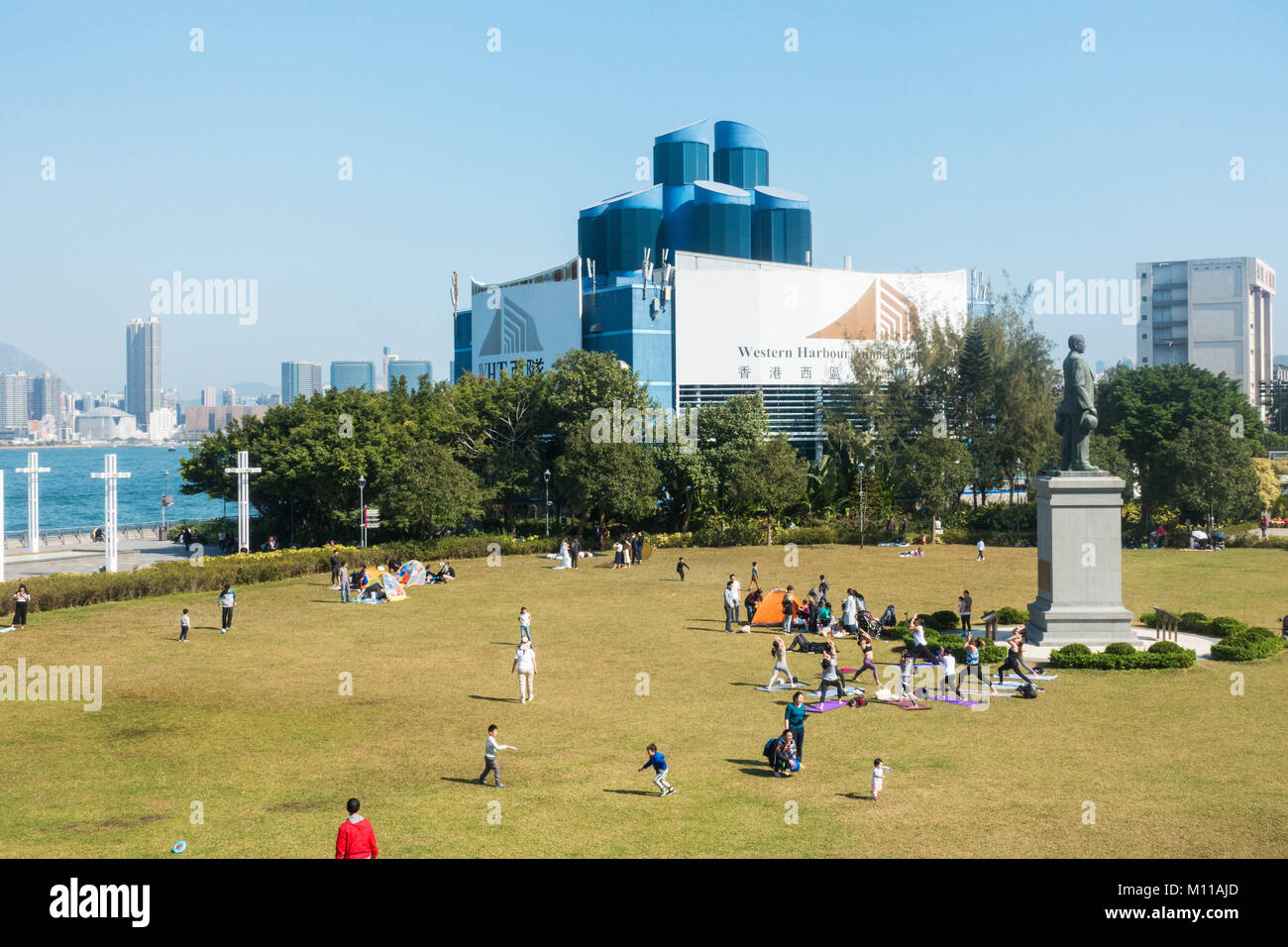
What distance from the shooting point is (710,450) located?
58.3 metres

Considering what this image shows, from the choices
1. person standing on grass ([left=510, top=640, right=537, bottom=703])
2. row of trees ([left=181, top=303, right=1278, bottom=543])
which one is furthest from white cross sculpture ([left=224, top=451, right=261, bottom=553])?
person standing on grass ([left=510, top=640, right=537, bottom=703])

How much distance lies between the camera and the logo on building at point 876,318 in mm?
75562

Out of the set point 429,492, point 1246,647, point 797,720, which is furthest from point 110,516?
point 1246,647

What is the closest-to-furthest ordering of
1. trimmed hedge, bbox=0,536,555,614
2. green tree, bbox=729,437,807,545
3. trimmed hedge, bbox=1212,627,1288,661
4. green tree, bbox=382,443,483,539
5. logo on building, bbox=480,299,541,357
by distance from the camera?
trimmed hedge, bbox=1212,627,1288,661, trimmed hedge, bbox=0,536,555,614, green tree, bbox=382,443,483,539, green tree, bbox=729,437,807,545, logo on building, bbox=480,299,541,357

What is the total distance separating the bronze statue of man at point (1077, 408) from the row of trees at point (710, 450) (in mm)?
26808

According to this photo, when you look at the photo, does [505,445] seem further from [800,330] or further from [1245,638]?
[1245,638]

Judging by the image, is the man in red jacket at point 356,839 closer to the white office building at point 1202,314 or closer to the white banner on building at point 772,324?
the white banner on building at point 772,324

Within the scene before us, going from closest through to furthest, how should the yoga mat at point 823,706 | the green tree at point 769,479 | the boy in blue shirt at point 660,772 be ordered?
the boy in blue shirt at point 660,772 < the yoga mat at point 823,706 < the green tree at point 769,479

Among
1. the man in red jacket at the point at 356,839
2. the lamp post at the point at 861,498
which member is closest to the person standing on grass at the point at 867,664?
the man in red jacket at the point at 356,839

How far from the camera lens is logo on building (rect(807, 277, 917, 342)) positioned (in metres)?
75.6

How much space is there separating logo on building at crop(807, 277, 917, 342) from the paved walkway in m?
46.0

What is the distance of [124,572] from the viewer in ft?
123

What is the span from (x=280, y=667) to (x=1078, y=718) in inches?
746

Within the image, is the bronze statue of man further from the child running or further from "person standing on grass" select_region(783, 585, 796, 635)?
the child running
